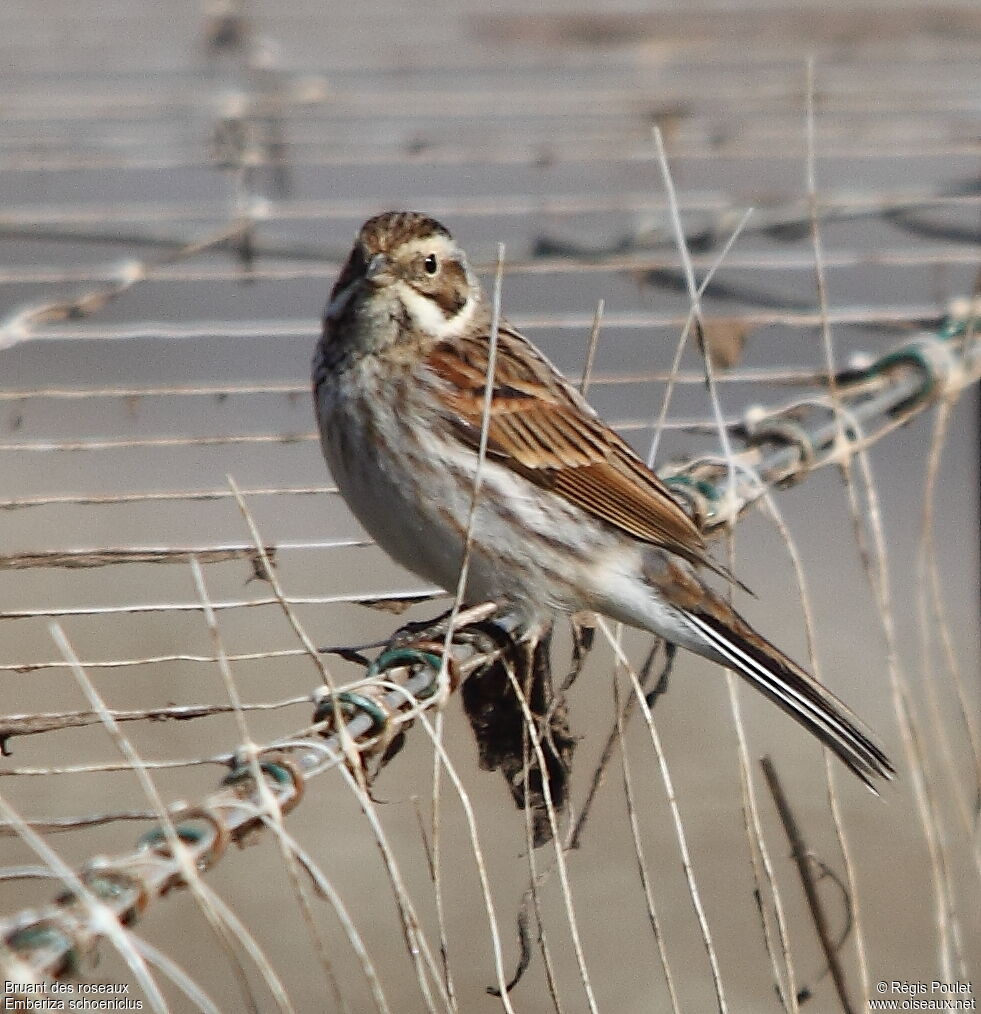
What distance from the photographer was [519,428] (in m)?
3.88

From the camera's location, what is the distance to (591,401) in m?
6.53

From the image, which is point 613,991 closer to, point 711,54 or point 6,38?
point 711,54

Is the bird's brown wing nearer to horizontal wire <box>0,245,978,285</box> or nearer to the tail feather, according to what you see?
the tail feather

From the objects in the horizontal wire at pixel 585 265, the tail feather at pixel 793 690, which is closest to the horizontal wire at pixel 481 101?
the horizontal wire at pixel 585 265

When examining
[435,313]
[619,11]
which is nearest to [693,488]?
[435,313]

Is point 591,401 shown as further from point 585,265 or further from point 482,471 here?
point 482,471

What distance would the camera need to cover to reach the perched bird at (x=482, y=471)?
11.8 feet

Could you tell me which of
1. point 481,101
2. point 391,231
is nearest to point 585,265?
point 391,231

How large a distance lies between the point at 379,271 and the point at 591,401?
9.52 feet

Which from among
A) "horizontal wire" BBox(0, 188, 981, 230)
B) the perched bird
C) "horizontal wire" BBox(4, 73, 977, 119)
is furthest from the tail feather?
"horizontal wire" BBox(4, 73, 977, 119)

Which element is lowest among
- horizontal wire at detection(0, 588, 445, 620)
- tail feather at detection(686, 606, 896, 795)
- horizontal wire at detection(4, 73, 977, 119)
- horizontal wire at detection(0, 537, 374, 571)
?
tail feather at detection(686, 606, 896, 795)

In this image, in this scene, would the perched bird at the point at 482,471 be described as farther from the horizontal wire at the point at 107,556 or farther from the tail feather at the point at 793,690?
the horizontal wire at the point at 107,556

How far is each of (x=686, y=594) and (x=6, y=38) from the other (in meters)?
5.61

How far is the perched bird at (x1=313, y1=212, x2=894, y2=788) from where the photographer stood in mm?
3604
